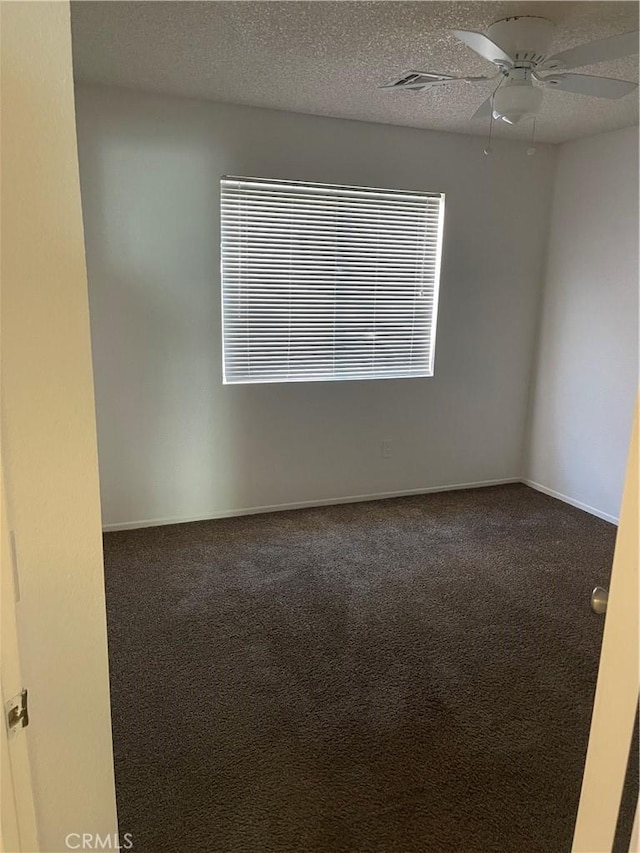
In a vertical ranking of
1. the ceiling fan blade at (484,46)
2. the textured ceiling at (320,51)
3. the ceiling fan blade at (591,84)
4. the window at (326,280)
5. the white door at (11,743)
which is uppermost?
the textured ceiling at (320,51)

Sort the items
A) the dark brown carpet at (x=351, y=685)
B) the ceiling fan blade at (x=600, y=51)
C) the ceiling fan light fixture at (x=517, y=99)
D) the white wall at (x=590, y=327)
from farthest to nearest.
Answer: the white wall at (x=590, y=327) → the ceiling fan light fixture at (x=517, y=99) → the ceiling fan blade at (x=600, y=51) → the dark brown carpet at (x=351, y=685)

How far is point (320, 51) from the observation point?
2.61 m

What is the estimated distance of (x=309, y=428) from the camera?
4.12 metres

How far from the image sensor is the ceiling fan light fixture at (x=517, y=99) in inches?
93.6

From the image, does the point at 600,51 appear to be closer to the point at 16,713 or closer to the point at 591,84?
the point at 591,84

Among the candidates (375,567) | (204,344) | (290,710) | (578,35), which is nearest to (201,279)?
(204,344)

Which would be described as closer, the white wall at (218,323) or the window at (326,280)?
the white wall at (218,323)

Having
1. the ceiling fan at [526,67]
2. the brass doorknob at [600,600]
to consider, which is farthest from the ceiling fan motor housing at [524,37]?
the brass doorknob at [600,600]

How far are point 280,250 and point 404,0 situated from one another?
71.0 inches

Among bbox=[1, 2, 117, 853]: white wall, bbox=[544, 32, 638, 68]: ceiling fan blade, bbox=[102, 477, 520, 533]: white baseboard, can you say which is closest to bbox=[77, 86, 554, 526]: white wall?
bbox=[102, 477, 520, 533]: white baseboard

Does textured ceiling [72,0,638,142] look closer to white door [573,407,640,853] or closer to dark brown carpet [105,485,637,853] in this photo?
white door [573,407,640,853]

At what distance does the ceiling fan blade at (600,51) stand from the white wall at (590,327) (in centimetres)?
176

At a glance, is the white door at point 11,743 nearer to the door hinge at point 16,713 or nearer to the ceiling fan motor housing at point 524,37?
the door hinge at point 16,713

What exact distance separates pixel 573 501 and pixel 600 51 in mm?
3033
